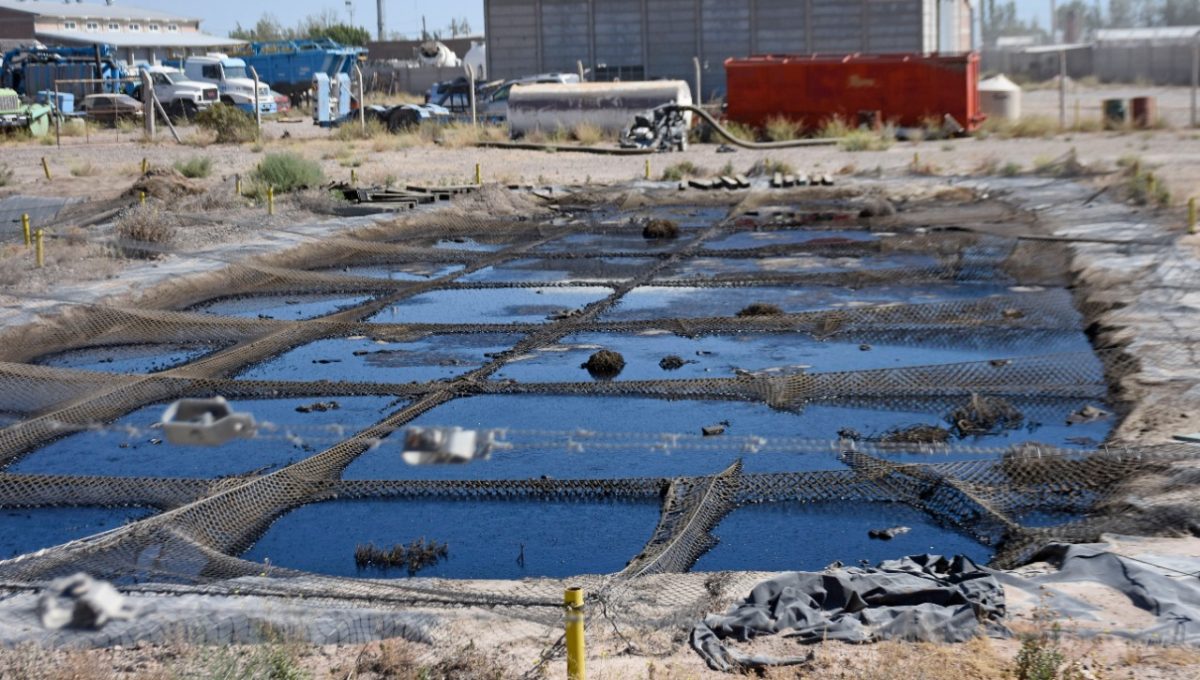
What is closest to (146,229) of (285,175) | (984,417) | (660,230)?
(285,175)

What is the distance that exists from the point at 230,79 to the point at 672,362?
4675 centimetres

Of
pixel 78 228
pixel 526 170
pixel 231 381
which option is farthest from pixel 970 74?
pixel 231 381

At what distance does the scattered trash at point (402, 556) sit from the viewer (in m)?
9.95

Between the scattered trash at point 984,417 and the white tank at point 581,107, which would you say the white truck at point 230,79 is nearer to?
the white tank at point 581,107

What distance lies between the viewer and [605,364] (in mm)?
15031

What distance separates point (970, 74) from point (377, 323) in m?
26.9

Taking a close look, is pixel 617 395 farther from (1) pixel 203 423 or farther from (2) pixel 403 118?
(2) pixel 403 118

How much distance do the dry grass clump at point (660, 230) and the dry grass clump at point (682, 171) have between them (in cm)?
735

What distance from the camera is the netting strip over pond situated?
894 cm

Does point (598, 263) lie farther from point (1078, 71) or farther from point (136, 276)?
point (1078, 71)

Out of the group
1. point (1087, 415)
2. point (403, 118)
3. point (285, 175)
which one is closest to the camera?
point (1087, 415)

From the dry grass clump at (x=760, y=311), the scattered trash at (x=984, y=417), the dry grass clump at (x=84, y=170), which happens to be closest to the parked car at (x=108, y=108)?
the dry grass clump at (x=84, y=170)

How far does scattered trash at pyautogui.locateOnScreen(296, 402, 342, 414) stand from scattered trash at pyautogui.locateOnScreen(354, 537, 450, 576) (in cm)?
393

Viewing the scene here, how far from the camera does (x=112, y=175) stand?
111ft
